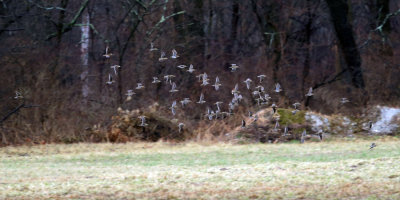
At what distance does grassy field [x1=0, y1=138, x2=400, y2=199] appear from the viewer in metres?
10.7

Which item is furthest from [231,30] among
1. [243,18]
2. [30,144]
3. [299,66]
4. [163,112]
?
[30,144]

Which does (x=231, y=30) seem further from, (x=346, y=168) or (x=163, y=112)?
(x=346, y=168)

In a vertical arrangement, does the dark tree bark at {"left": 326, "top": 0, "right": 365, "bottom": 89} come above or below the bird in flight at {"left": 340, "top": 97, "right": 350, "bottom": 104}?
above

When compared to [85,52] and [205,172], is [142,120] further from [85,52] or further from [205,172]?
[205,172]

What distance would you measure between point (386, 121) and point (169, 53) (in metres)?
9.11

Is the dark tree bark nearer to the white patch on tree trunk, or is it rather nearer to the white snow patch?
the white snow patch

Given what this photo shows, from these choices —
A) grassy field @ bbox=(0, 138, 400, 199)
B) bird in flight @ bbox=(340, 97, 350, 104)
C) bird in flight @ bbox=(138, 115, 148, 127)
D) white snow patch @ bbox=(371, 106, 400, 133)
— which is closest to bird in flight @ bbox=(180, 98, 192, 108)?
bird in flight @ bbox=(138, 115, 148, 127)

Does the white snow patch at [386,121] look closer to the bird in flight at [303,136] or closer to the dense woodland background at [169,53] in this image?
the dense woodland background at [169,53]

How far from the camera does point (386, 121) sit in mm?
22281

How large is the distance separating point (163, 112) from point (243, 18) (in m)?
11.9

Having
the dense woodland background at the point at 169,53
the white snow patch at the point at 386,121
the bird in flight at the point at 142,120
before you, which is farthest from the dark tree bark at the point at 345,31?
the bird in flight at the point at 142,120

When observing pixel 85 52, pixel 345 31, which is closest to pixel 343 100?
pixel 345 31

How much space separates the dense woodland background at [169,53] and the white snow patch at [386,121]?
201cm

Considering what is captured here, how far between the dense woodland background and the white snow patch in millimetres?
2010
